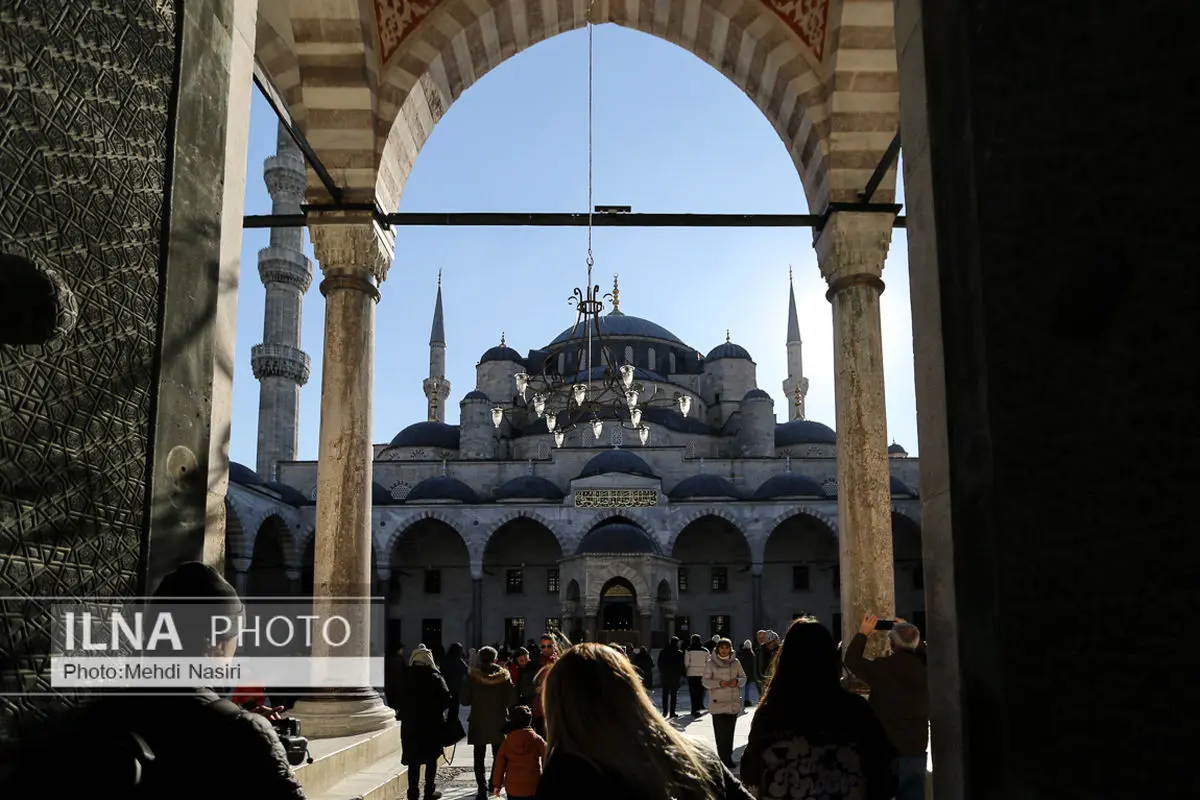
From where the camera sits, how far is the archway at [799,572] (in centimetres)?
2664

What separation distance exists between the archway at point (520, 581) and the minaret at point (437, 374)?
9877mm

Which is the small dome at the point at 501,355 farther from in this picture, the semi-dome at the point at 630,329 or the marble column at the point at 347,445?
the marble column at the point at 347,445

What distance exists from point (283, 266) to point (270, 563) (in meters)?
8.73

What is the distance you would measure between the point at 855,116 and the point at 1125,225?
455cm

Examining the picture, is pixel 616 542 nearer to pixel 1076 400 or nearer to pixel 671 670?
pixel 671 670

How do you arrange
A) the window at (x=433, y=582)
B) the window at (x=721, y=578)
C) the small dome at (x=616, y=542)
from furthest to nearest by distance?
the window at (x=433, y=582)
the window at (x=721, y=578)
the small dome at (x=616, y=542)

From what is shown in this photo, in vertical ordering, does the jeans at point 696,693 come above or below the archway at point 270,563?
below

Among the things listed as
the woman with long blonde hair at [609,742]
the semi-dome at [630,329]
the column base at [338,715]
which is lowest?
the column base at [338,715]

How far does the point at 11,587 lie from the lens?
174cm

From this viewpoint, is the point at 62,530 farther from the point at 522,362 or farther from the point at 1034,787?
the point at 522,362

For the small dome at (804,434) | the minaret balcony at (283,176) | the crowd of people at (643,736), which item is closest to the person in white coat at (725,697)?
the crowd of people at (643,736)

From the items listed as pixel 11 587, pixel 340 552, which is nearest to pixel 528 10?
pixel 340 552

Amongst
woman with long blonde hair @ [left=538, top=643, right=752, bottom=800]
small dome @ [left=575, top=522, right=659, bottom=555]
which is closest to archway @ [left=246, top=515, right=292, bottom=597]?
small dome @ [left=575, top=522, right=659, bottom=555]

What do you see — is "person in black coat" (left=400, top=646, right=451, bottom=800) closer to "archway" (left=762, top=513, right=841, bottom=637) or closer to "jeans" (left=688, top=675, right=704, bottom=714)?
"jeans" (left=688, top=675, right=704, bottom=714)
